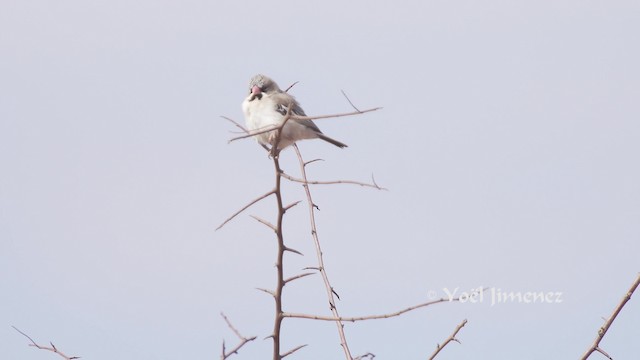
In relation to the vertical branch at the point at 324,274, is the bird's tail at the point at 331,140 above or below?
above

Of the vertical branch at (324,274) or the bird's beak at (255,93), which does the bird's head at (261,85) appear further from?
the vertical branch at (324,274)

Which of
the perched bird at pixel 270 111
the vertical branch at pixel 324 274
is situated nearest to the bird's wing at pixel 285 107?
the perched bird at pixel 270 111

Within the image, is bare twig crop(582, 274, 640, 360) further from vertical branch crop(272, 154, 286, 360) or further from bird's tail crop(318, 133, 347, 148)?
bird's tail crop(318, 133, 347, 148)

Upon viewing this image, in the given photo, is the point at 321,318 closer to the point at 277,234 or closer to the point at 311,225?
the point at 277,234

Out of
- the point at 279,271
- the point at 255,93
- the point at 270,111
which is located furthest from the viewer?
the point at 255,93

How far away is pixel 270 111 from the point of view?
317 inches

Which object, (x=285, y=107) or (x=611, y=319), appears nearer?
(x=611, y=319)

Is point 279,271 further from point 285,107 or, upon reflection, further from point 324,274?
point 285,107

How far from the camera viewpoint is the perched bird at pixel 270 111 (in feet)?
25.9

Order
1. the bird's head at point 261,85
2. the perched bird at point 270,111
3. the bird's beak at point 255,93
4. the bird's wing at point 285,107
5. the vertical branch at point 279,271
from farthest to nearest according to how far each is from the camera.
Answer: the bird's head at point 261,85, the bird's beak at point 255,93, the bird's wing at point 285,107, the perched bird at point 270,111, the vertical branch at point 279,271

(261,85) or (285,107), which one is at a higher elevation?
(261,85)

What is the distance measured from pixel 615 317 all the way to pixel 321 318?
107 cm

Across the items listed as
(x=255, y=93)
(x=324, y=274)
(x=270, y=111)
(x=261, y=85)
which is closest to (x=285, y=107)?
(x=270, y=111)

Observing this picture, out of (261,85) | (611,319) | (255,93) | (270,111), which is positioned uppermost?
(261,85)
